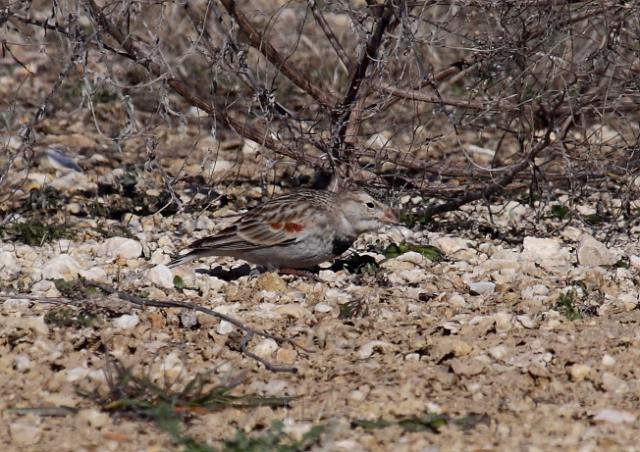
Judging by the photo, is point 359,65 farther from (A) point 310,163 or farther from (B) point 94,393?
(B) point 94,393

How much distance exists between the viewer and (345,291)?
7.21m

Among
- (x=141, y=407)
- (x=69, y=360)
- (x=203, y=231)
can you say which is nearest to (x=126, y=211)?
(x=203, y=231)

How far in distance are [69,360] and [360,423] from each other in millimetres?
1554

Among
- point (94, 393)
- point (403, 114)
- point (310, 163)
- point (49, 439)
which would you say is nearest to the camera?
point (49, 439)

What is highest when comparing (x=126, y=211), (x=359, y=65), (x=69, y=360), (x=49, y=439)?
(x=359, y=65)

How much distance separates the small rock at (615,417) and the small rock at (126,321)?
7.97 feet

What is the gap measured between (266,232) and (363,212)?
1.98 feet

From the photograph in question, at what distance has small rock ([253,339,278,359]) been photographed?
614cm

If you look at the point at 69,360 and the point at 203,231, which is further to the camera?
the point at 203,231

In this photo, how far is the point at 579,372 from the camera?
577 cm

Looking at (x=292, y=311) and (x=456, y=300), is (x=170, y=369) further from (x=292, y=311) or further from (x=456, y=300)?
(x=456, y=300)

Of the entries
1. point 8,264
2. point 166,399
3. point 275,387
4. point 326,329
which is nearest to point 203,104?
point 8,264

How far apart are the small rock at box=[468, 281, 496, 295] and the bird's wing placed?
1.07 m

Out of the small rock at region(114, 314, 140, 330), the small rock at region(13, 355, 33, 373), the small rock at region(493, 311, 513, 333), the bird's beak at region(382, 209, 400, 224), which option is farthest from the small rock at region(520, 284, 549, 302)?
the small rock at region(13, 355, 33, 373)
